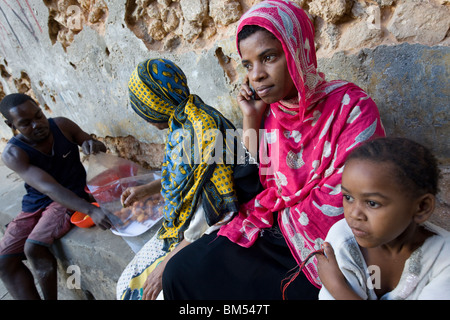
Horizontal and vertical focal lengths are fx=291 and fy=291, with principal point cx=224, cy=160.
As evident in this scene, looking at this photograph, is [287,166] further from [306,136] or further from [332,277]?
[332,277]

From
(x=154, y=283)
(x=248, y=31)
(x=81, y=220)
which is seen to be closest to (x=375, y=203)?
(x=248, y=31)

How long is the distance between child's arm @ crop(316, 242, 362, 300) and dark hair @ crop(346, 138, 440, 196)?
0.36 m

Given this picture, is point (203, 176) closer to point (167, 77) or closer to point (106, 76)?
point (167, 77)

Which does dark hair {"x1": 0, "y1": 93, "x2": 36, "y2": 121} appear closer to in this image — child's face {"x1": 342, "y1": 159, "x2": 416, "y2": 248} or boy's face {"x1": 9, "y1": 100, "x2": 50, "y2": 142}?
boy's face {"x1": 9, "y1": 100, "x2": 50, "y2": 142}

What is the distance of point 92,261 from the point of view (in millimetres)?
2387

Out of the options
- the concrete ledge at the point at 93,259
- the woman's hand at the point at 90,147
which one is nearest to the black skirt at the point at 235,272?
the concrete ledge at the point at 93,259

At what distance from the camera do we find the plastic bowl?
2.52 meters

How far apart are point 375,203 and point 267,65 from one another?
0.71 metres

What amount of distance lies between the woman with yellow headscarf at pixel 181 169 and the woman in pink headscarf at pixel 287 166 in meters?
0.19

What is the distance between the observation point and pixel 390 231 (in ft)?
2.85

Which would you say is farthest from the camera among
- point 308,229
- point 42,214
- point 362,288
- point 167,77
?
point 42,214

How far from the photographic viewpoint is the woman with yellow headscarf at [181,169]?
160 centimetres

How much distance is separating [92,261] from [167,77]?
1.65 metres

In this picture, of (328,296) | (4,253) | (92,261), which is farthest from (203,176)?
(4,253)
